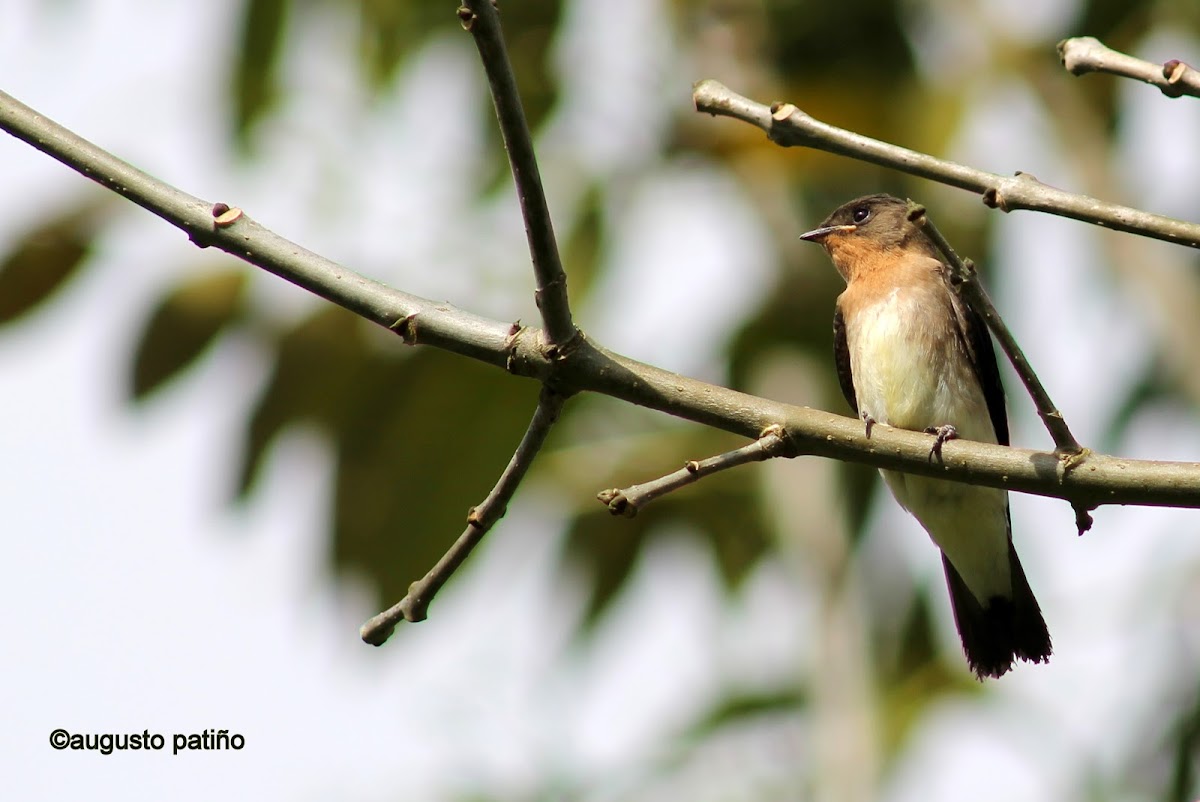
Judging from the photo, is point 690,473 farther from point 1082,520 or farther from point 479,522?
point 1082,520

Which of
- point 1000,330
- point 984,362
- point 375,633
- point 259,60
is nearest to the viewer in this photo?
point 1000,330

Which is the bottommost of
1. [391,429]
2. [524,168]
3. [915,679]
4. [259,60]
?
[524,168]

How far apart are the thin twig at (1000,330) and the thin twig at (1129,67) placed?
0.46 meters

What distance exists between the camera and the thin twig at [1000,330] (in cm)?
268

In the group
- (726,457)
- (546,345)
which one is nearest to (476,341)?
(546,345)

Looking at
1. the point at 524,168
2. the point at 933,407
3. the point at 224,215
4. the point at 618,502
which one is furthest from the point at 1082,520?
the point at 933,407

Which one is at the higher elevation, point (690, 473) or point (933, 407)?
point (933, 407)

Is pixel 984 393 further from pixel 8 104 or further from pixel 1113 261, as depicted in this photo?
pixel 8 104

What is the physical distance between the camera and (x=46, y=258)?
17.9 ft

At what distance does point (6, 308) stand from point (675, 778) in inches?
136

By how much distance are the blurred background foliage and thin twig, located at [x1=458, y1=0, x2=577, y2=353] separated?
8.19 ft

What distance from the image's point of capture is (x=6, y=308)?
523 centimetres

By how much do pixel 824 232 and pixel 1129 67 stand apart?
145 inches

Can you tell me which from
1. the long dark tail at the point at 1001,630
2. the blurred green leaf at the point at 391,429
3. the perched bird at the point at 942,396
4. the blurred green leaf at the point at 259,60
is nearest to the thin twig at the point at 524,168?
the blurred green leaf at the point at 391,429
